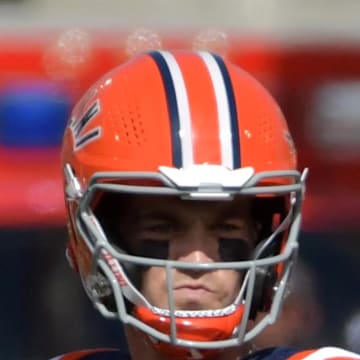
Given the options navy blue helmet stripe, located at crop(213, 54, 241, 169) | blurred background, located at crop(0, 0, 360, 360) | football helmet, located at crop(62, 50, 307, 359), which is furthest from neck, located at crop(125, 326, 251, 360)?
blurred background, located at crop(0, 0, 360, 360)

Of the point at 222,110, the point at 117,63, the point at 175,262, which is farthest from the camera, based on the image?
the point at 117,63

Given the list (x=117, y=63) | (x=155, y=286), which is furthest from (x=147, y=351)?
(x=117, y=63)

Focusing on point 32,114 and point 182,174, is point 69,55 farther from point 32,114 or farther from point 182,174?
point 182,174

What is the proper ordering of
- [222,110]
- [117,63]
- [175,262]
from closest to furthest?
[175,262]
[222,110]
[117,63]

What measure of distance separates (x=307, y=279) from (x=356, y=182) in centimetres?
21

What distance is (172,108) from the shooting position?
2.04 m

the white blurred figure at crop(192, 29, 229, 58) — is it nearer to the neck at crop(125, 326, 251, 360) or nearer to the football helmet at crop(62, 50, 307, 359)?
the football helmet at crop(62, 50, 307, 359)

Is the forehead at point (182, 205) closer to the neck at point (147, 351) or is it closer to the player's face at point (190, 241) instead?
the player's face at point (190, 241)

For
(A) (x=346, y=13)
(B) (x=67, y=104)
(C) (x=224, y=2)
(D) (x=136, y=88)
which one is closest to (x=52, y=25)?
(B) (x=67, y=104)

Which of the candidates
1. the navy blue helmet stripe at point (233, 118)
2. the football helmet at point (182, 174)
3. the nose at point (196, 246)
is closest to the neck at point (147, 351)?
the football helmet at point (182, 174)

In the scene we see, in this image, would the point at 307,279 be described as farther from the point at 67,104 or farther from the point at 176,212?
the point at 176,212

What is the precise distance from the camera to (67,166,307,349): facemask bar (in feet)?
6.40

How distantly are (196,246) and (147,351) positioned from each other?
18cm

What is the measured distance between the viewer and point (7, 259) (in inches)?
114
